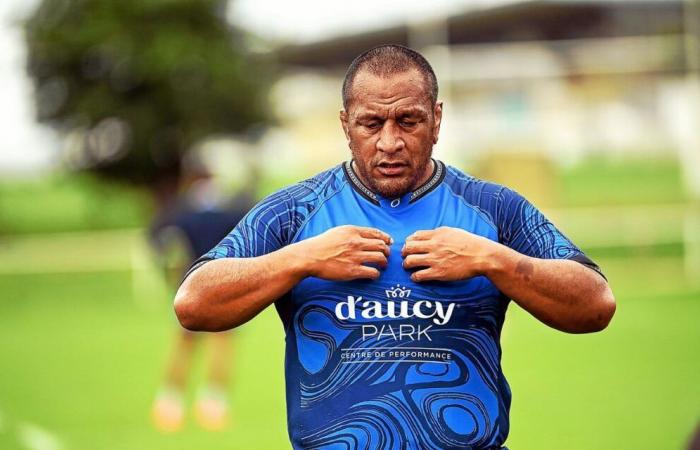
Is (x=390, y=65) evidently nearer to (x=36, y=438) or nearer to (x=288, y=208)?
(x=288, y=208)

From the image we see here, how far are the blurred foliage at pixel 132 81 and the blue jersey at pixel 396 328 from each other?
134 ft

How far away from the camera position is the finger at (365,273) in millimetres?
3967

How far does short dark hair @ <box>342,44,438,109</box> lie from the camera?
4.14 metres

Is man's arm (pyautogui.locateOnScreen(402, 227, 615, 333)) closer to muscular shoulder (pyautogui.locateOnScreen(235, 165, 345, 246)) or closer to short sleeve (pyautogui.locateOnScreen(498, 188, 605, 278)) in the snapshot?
short sleeve (pyautogui.locateOnScreen(498, 188, 605, 278))

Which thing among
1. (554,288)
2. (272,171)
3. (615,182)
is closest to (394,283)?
(554,288)

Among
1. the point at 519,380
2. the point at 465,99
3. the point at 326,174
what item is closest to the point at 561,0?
the point at 465,99

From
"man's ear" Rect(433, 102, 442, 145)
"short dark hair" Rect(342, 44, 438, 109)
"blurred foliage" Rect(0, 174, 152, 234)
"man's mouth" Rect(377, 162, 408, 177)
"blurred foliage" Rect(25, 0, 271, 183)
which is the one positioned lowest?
"man's mouth" Rect(377, 162, 408, 177)

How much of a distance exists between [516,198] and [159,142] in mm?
41983

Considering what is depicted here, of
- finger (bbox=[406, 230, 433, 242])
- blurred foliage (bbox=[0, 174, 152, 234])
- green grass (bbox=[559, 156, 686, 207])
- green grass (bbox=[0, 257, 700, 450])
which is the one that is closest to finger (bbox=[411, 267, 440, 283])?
finger (bbox=[406, 230, 433, 242])

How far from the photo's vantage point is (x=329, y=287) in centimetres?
411

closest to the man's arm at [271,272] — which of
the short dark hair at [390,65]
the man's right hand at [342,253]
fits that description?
the man's right hand at [342,253]

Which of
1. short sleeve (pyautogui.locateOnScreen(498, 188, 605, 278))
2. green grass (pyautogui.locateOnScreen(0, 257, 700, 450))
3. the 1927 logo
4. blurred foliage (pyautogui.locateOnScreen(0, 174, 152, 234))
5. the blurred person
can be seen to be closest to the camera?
the 1927 logo

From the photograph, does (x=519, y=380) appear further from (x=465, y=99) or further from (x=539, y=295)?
(x=465, y=99)

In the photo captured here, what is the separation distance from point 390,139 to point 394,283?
477mm
